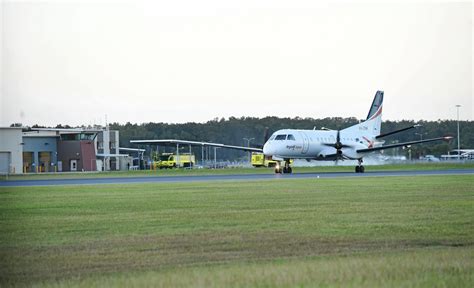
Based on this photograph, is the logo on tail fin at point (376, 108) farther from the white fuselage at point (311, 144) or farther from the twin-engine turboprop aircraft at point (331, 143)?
the white fuselage at point (311, 144)

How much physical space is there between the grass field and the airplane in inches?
1459

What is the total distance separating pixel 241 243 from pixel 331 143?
53.8 metres

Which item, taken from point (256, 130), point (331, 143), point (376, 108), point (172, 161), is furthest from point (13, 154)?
point (256, 130)

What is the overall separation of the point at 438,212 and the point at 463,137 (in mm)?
112419

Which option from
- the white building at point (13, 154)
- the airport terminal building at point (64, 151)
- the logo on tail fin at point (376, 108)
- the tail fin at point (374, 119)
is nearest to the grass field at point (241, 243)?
the tail fin at point (374, 119)

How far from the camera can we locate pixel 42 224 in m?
19.3

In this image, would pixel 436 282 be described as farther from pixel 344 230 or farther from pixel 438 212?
pixel 438 212

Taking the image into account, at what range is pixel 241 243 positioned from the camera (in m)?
15.3

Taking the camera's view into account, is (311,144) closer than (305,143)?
No

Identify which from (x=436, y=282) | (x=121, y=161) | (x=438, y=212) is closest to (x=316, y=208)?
(x=438, y=212)

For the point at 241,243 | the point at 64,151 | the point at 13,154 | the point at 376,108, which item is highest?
the point at 376,108

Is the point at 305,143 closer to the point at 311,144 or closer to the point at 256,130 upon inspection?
the point at 311,144

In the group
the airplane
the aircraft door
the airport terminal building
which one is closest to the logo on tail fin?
the airplane

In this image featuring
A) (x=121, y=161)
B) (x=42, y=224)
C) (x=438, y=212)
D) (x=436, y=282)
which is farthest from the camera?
(x=121, y=161)
